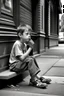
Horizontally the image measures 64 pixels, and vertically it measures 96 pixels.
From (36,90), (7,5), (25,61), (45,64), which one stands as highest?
(7,5)

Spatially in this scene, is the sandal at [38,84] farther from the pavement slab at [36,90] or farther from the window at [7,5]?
the window at [7,5]

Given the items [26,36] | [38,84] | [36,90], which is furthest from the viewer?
[26,36]

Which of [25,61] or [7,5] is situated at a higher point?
[7,5]

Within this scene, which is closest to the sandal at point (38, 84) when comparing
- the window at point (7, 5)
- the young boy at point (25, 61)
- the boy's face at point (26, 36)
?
the young boy at point (25, 61)

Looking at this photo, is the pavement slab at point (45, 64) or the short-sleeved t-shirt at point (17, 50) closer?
the short-sleeved t-shirt at point (17, 50)

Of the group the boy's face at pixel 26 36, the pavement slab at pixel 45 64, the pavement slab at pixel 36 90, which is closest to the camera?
the pavement slab at pixel 36 90

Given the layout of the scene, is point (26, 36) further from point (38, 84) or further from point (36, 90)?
point (36, 90)

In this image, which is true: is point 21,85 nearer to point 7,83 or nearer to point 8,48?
point 7,83

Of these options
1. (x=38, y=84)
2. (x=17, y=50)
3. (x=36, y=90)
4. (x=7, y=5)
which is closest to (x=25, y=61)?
(x=17, y=50)

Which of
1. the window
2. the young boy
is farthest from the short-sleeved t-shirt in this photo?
the window

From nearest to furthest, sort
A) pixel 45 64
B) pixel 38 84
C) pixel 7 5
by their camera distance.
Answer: pixel 38 84, pixel 7 5, pixel 45 64

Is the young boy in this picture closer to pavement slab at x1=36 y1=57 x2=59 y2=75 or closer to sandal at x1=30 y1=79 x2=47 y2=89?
sandal at x1=30 y1=79 x2=47 y2=89

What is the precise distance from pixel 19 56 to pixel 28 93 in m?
0.80

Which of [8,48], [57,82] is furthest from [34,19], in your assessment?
[57,82]
